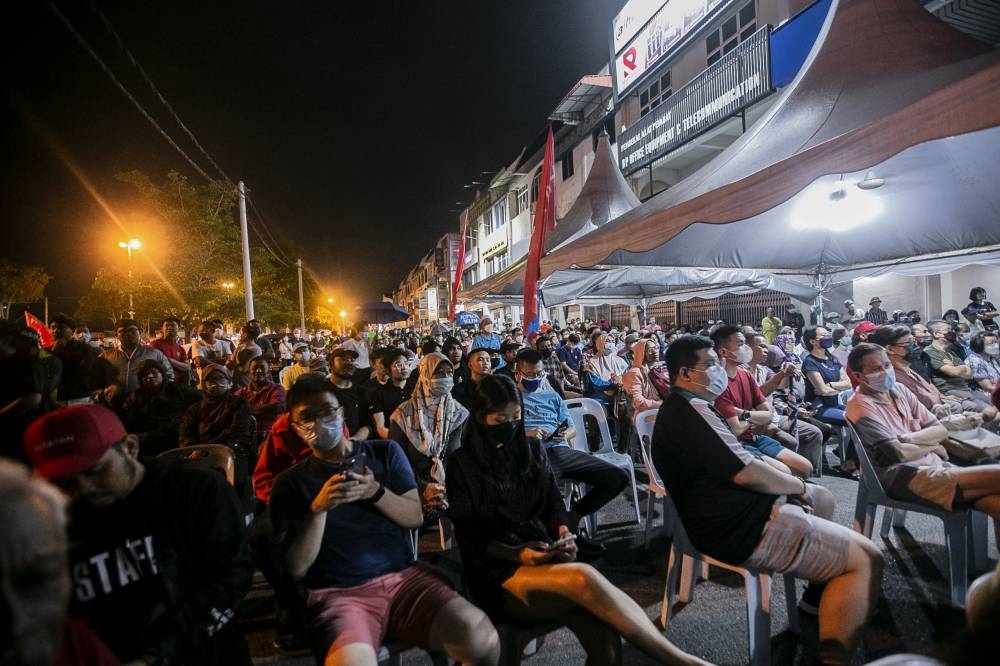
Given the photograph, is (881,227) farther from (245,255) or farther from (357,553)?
(245,255)

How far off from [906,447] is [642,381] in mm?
2844

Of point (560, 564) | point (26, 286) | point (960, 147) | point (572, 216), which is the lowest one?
point (560, 564)

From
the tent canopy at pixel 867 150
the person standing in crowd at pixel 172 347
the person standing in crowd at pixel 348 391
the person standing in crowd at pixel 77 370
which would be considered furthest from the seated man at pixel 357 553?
the person standing in crowd at pixel 172 347

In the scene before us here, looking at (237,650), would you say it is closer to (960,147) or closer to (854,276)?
(960,147)

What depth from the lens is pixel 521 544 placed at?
7.87ft

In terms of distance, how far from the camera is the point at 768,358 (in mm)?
6988

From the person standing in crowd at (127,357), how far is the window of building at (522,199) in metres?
30.2

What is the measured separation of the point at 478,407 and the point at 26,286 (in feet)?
205

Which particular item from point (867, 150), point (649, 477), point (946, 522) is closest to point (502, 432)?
point (649, 477)

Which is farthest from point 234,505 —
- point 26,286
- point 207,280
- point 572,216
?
point 26,286

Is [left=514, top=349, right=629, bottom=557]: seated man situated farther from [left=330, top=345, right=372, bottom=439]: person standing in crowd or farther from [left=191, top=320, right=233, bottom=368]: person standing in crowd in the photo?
[left=191, top=320, right=233, bottom=368]: person standing in crowd

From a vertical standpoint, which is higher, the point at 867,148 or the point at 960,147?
the point at 960,147

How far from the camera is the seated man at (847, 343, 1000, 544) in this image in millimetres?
2836

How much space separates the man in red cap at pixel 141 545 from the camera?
164 cm
